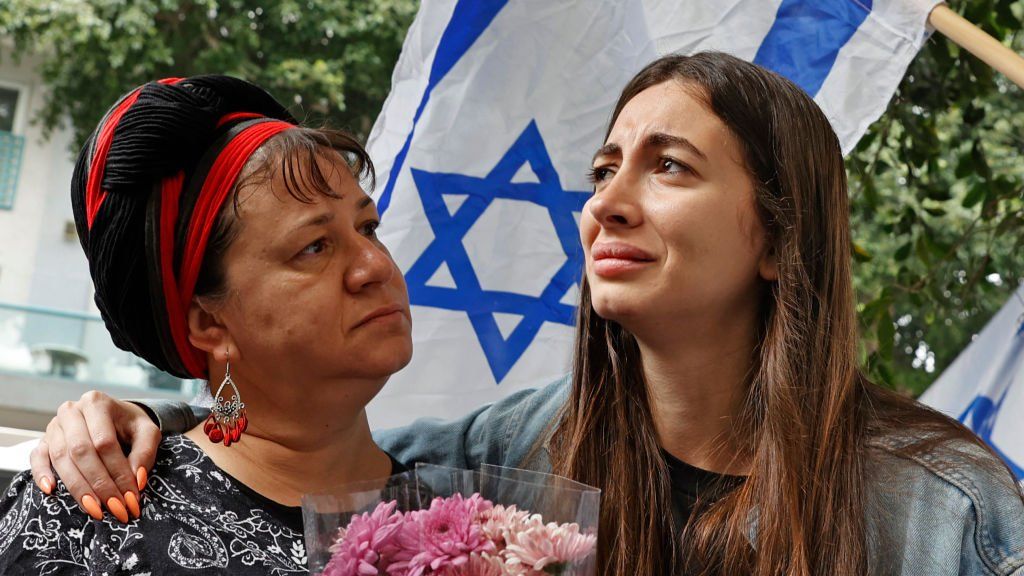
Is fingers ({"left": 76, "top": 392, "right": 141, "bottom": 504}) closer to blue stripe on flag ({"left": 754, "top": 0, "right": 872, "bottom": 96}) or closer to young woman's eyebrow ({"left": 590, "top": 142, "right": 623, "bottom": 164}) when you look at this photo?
young woman's eyebrow ({"left": 590, "top": 142, "right": 623, "bottom": 164})

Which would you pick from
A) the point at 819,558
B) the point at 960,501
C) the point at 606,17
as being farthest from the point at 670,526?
the point at 606,17

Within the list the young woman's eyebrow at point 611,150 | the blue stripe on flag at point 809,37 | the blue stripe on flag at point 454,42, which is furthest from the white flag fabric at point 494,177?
the young woman's eyebrow at point 611,150

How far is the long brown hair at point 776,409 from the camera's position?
170cm

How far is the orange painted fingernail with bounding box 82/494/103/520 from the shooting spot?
161cm

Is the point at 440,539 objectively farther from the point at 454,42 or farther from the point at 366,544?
the point at 454,42

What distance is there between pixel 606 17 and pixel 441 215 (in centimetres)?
55

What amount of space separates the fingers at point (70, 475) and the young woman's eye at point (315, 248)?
42cm

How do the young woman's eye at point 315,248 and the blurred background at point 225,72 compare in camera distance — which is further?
the blurred background at point 225,72

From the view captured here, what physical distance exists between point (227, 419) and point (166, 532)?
0.22 m

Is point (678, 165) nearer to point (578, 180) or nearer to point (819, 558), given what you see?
point (819, 558)

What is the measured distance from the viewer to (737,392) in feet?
6.27

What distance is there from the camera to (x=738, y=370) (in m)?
1.92

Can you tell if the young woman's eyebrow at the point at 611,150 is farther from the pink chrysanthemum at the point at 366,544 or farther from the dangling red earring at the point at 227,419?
the pink chrysanthemum at the point at 366,544

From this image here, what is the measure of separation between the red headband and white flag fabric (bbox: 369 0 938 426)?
0.81 m
